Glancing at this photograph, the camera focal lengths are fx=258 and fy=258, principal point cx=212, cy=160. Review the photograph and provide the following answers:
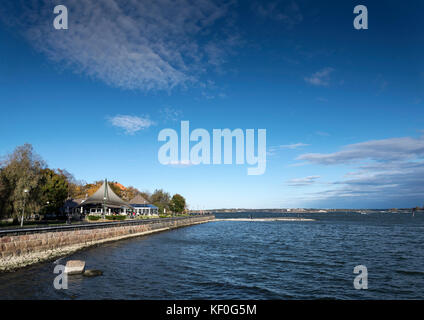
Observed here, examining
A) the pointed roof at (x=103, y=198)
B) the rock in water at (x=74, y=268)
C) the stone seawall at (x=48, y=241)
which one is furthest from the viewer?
the pointed roof at (x=103, y=198)

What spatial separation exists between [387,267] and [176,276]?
64.8 ft

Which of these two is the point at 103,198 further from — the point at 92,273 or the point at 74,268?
the point at 92,273

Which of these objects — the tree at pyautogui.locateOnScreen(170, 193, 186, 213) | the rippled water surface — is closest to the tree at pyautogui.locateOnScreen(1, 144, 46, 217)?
the rippled water surface

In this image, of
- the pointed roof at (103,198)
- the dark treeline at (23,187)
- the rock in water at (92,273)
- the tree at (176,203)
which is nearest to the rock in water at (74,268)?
the rock in water at (92,273)

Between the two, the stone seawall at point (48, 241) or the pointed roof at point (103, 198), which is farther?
the pointed roof at point (103, 198)

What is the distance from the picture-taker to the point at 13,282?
675 inches

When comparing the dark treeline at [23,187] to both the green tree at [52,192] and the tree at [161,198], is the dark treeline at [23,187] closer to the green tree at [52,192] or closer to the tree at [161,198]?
the green tree at [52,192]

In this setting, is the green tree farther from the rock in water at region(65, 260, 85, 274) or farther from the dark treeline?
the rock in water at region(65, 260, 85, 274)

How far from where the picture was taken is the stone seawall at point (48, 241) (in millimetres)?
22552

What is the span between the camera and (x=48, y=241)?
2786 centimetres

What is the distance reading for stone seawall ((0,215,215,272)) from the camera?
74.0 ft
